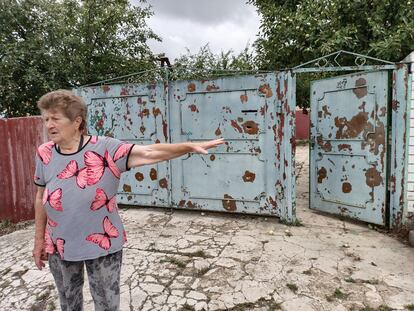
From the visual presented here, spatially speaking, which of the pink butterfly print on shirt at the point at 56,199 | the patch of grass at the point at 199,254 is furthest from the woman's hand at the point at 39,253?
the patch of grass at the point at 199,254

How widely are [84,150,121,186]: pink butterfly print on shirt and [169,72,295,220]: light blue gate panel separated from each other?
3131mm

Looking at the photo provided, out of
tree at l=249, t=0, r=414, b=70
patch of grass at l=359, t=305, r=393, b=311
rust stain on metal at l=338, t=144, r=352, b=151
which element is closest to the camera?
patch of grass at l=359, t=305, r=393, b=311

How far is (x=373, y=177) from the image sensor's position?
4.21m

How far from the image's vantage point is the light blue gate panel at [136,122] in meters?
5.16

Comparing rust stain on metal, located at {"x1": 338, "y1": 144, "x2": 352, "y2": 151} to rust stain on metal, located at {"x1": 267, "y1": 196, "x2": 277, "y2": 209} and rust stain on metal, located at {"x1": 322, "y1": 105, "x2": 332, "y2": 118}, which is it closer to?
rust stain on metal, located at {"x1": 322, "y1": 105, "x2": 332, "y2": 118}

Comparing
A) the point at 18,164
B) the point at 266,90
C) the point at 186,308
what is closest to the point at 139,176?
the point at 18,164

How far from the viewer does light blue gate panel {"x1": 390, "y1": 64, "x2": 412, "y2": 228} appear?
3.93m

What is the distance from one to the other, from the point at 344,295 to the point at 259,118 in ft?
8.35

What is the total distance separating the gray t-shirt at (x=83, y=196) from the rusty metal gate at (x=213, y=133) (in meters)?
3.07

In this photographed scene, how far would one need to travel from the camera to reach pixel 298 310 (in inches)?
101

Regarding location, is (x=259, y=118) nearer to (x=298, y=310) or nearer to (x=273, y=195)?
(x=273, y=195)

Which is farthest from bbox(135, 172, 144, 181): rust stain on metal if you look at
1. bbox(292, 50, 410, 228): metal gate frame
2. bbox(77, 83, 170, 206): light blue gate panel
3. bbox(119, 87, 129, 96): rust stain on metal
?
bbox(292, 50, 410, 228): metal gate frame

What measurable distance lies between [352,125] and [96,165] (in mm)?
3771

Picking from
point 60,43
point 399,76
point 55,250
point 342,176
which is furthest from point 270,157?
point 60,43
